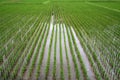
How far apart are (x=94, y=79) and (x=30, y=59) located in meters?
4.36

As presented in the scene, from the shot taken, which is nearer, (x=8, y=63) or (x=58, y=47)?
(x=8, y=63)

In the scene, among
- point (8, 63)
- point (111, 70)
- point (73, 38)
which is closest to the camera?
point (111, 70)

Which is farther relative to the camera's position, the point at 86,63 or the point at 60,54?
the point at 60,54

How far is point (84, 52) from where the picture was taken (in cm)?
1251

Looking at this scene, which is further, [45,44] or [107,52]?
[45,44]

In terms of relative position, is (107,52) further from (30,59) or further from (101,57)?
(30,59)

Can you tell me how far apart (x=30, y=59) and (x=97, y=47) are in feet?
16.9

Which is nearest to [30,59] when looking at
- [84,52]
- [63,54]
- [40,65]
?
[40,65]

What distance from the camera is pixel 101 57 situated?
11.5 m

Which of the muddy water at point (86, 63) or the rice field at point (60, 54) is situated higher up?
the rice field at point (60, 54)

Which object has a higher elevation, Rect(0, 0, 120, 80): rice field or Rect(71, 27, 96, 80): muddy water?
Rect(0, 0, 120, 80): rice field

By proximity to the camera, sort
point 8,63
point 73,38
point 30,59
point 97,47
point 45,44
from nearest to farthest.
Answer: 1. point 8,63
2. point 30,59
3. point 97,47
4. point 45,44
5. point 73,38

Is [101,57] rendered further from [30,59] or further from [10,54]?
[10,54]

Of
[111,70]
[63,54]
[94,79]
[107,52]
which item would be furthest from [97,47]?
[94,79]
